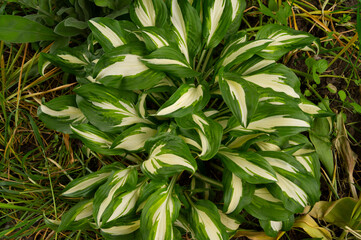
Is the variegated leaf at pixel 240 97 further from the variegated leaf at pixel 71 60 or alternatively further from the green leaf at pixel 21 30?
the green leaf at pixel 21 30

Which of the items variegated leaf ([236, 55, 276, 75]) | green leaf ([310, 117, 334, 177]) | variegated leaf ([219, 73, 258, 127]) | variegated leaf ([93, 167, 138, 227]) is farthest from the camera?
green leaf ([310, 117, 334, 177])

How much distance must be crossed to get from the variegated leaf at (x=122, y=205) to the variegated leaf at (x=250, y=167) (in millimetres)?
323

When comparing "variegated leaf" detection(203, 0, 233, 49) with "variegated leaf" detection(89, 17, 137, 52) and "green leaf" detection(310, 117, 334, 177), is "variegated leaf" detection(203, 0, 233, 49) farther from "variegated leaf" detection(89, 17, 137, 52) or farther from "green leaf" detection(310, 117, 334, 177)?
"green leaf" detection(310, 117, 334, 177)

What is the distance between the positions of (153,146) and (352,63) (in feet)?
3.36

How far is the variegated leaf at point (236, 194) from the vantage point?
0.98 meters

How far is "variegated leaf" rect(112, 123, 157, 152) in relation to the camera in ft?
3.38

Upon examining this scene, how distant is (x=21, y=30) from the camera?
1.20 metres

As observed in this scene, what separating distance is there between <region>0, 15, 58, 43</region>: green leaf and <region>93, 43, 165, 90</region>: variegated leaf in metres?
0.49

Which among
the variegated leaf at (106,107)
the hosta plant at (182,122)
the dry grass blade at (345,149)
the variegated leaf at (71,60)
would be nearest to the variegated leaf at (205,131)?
the hosta plant at (182,122)

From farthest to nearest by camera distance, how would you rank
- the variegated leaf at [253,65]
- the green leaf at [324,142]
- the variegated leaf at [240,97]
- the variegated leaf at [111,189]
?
1. the green leaf at [324,142]
2. the variegated leaf at [253,65]
3. the variegated leaf at [111,189]
4. the variegated leaf at [240,97]

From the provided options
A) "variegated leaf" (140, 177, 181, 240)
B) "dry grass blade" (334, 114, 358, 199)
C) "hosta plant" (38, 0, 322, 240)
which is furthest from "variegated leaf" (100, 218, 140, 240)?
"dry grass blade" (334, 114, 358, 199)

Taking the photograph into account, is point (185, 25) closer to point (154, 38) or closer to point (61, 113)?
point (154, 38)

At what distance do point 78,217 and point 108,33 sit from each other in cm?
63

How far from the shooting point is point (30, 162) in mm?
1354
